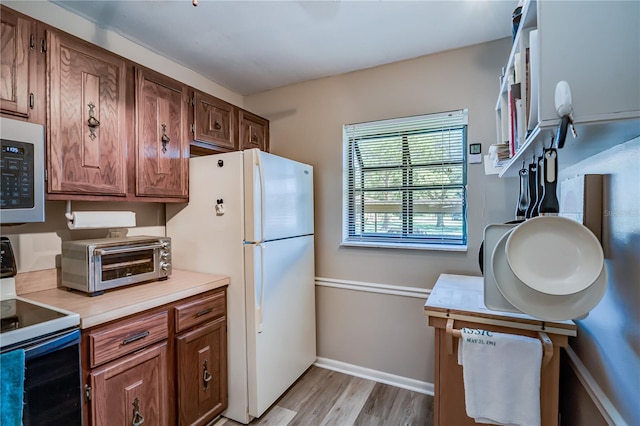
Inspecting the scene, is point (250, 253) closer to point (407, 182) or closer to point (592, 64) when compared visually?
point (407, 182)

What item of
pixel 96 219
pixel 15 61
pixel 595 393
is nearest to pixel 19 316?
pixel 96 219

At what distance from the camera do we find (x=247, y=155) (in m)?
1.86

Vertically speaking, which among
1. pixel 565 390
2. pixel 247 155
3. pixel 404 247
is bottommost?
pixel 565 390

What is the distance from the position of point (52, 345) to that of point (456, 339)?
5.49 ft

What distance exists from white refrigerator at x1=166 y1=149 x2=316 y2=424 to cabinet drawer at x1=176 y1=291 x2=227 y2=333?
68 millimetres

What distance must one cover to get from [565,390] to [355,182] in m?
1.78

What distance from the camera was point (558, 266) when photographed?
2.98 ft

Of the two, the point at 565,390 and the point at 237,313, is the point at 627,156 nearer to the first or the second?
the point at 565,390

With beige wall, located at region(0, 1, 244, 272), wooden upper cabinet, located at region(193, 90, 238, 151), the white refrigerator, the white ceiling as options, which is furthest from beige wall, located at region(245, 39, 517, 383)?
beige wall, located at region(0, 1, 244, 272)

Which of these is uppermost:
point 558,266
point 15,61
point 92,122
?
point 15,61

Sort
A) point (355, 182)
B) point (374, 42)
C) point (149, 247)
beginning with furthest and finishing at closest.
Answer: point (355, 182)
point (374, 42)
point (149, 247)

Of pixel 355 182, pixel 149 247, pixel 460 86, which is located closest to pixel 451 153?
pixel 460 86

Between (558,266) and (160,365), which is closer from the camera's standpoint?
(558,266)

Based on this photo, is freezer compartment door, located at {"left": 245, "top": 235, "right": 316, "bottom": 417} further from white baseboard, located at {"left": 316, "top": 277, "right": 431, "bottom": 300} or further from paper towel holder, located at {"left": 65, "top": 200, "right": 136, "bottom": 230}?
paper towel holder, located at {"left": 65, "top": 200, "right": 136, "bottom": 230}
